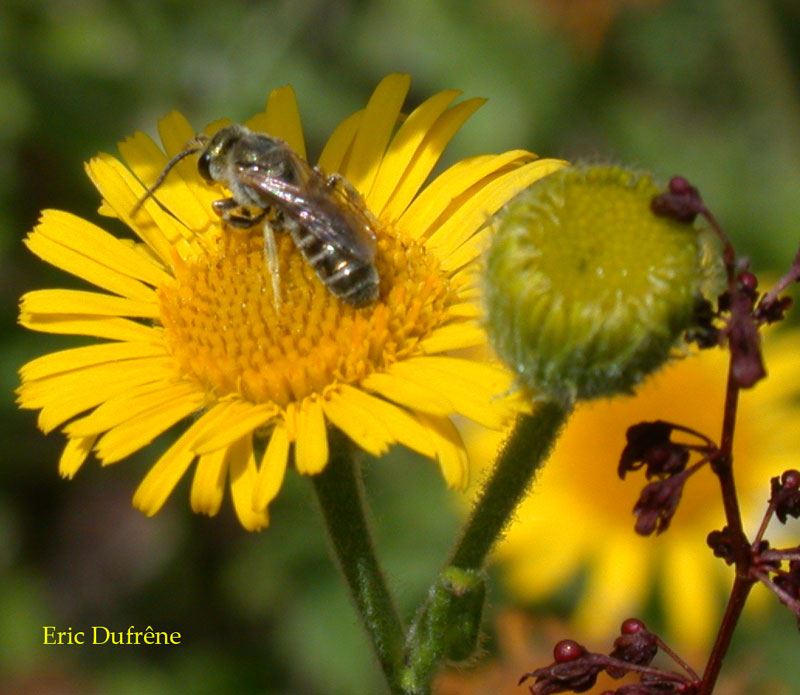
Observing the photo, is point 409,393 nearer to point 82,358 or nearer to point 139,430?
point 139,430

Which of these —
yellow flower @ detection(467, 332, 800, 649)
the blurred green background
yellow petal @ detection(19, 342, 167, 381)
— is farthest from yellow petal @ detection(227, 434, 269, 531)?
yellow flower @ detection(467, 332, 800, 649)

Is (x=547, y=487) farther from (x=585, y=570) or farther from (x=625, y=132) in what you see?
(x=625, y=132)

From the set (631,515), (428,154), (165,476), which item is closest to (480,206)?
(428,154)

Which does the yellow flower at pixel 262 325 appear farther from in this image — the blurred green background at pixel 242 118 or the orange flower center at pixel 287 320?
the blurred green background at pixel 242 118

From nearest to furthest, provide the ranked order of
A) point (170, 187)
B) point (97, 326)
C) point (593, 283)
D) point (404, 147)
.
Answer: point (593, 283), point (97, 326), point (404, 147), point (170, 187)

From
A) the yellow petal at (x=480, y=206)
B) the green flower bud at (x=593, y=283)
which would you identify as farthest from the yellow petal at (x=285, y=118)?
the green flower bud at (x=593, y=283)

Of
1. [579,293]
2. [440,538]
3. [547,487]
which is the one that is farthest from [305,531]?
[579,293]
